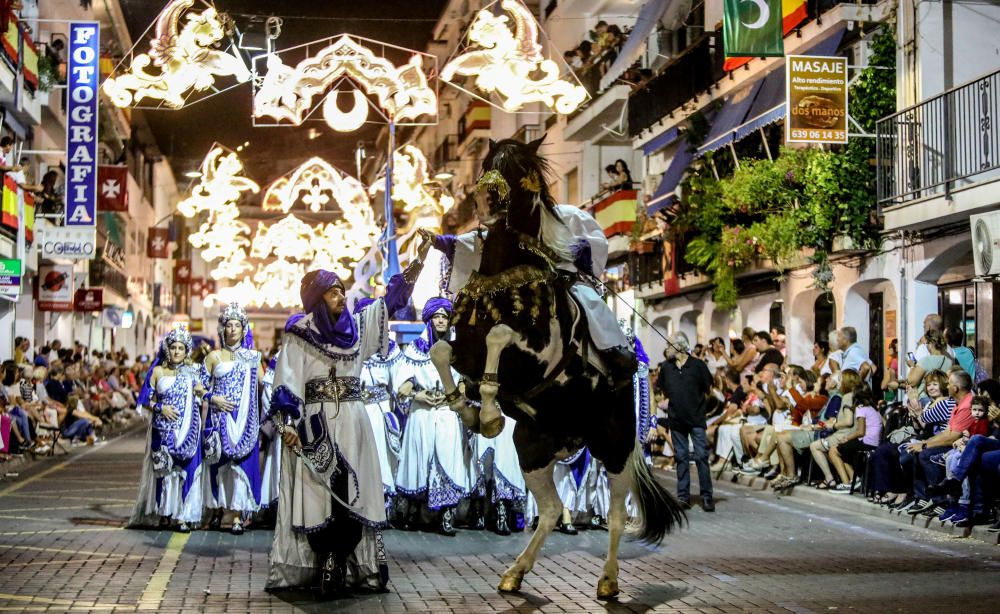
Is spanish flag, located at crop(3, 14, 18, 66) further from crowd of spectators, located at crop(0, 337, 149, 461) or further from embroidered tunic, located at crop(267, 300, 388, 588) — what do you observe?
embroidered tunic, located at crop(267, 300, 388, 588)

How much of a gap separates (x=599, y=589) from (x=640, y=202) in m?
27.7

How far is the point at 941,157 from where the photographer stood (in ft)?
67.4

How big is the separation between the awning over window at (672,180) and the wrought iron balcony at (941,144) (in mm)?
9555

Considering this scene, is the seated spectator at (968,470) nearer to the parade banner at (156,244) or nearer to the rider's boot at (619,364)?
the rider's boot at (619,364)

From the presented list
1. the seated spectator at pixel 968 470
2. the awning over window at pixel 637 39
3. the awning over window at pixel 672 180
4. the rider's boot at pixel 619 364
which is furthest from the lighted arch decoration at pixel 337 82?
the awning over window at pixel 637 39

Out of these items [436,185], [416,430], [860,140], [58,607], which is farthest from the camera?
[436,185]

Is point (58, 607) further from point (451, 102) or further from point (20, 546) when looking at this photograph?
point (451, 102)

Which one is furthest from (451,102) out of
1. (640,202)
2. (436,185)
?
(436,185)

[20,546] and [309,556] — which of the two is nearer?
[309,556]

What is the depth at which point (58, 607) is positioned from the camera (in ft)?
28.8

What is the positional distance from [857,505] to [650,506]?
691cm

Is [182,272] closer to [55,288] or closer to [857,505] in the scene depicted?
[55,288]

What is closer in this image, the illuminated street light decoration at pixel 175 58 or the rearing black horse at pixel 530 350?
the rearing black horse at pixel 530 350

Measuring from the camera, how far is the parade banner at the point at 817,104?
2144 cm
